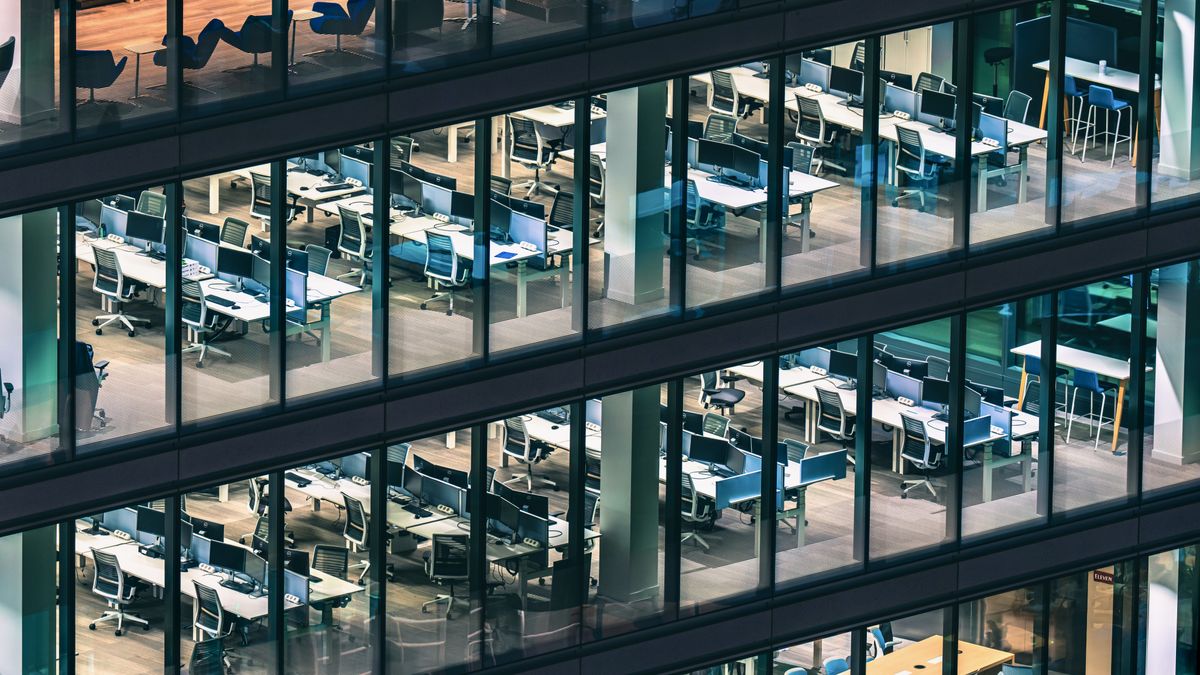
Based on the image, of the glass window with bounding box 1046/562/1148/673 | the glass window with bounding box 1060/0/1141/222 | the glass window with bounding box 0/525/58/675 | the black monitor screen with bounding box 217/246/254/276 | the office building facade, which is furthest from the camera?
the glass window with bounding box 1046/562/1148/673

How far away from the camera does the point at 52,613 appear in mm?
26234

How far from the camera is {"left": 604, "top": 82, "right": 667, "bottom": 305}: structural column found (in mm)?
28188

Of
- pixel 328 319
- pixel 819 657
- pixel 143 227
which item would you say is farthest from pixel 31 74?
pixel 819 657

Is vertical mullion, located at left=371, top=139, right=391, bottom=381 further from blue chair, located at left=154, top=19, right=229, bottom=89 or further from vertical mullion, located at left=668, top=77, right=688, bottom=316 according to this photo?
vertical mullion, located at left=668, top=77, right=688, bottom=316

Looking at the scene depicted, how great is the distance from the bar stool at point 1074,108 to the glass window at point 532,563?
18.5 feet

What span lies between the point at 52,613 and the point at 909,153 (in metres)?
8.72

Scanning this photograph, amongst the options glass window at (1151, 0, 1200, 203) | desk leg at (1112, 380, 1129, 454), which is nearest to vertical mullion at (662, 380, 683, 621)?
desk leg at (1112, 380, 1129, 454)

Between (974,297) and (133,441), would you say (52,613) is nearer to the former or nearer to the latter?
(133,441)

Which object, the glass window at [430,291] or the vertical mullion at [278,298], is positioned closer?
the vertical mullion at [278,298]

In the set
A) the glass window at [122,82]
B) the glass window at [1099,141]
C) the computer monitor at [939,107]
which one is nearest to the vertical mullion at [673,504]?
the computer monitor at [939,107]

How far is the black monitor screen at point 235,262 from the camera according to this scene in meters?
28.2

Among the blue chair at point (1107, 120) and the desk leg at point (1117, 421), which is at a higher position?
the blue chair at point (1107, 120)

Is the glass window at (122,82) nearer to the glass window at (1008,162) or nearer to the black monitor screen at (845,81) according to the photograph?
the black monitor screen at (845,81)

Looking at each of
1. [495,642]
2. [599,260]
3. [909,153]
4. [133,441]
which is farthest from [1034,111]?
[133,441]
